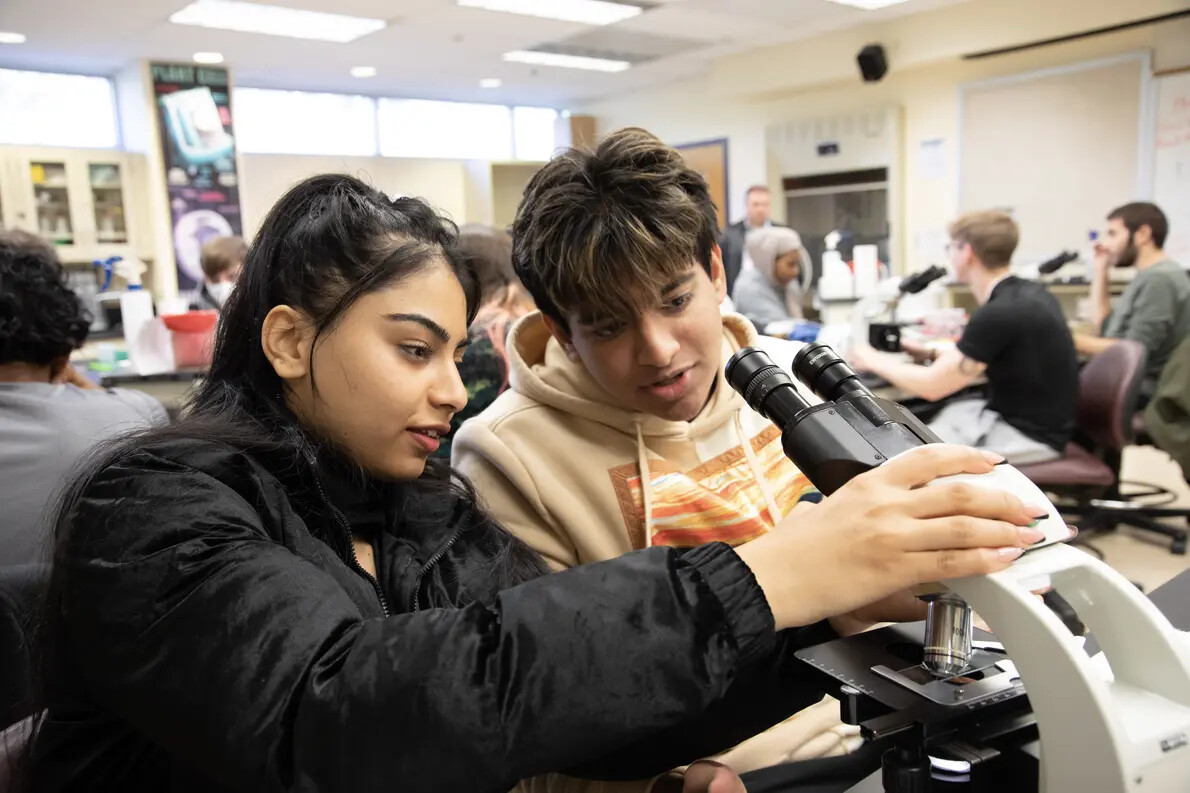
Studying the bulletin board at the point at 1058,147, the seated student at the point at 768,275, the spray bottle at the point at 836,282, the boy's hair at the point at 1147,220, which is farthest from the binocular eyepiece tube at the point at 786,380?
the bulletin board at the point at 1058,147

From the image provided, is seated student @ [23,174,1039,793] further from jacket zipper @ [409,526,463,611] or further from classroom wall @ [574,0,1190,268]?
classroom wall @ [574,0,1190,268]

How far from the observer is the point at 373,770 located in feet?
1.78

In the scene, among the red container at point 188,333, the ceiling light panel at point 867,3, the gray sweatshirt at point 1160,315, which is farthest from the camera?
the ceiling light panel at point 867,3

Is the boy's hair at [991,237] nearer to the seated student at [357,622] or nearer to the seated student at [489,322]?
the seated student at [489,322]

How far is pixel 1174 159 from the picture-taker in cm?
567

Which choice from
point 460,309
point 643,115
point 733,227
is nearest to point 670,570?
point 460,309

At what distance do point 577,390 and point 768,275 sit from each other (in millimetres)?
3922

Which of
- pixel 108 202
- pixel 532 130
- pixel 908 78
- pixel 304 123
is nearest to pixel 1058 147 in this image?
pixel 908 78

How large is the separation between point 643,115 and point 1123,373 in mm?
6544

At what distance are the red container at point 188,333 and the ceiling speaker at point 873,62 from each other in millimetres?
4988

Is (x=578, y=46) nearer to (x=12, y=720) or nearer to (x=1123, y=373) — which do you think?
(x=1123, y=373)

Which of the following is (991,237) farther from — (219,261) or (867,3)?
(219,261)

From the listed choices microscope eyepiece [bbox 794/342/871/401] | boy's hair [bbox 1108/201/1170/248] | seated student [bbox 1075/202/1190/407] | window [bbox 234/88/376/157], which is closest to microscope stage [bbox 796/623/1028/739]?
microscope eyepiece [bbox 794/342/871/401]

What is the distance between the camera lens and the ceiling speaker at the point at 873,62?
21.4 feet
